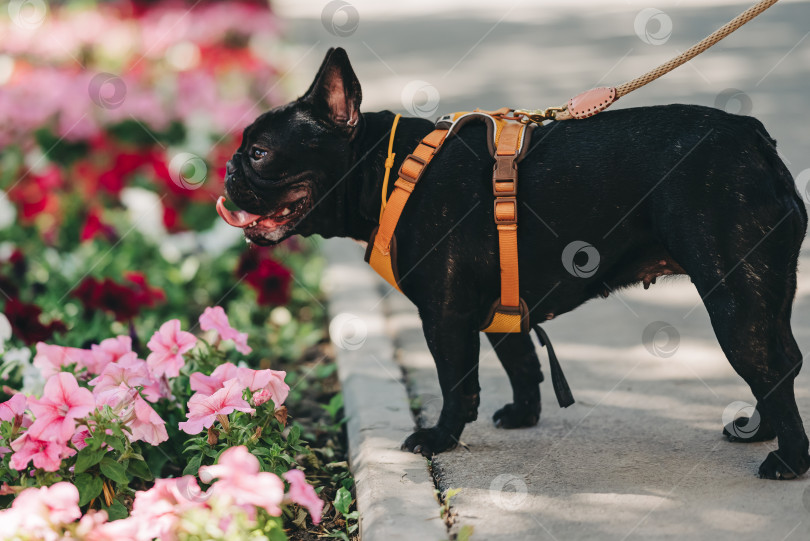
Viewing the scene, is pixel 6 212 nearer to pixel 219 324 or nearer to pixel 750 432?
pixel 219 324

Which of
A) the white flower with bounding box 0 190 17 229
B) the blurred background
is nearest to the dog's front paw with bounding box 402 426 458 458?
the blurred background

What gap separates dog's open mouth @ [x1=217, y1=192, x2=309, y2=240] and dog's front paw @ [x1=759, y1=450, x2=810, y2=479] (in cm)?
188

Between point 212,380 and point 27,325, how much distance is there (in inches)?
53.0

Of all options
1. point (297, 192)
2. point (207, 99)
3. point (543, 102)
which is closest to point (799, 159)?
point (543, 102)

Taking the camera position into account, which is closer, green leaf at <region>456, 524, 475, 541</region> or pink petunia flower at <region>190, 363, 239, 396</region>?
green leaf at <region>456, 524, 475, 541</region>

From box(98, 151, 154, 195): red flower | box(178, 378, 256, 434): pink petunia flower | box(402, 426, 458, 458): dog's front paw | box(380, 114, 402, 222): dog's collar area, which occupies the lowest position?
box(402, 426, 458, 458): dog's front paw

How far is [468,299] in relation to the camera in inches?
132

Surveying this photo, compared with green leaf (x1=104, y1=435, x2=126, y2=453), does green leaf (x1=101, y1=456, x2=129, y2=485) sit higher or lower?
lower

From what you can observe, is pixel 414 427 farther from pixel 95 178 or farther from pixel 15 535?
pixel 95 178

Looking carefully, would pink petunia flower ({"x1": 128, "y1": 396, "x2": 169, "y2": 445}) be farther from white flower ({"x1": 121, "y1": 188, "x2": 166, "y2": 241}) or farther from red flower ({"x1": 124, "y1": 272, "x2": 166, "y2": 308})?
white flower ({"x1": 121, "y1": 188, "x2": 166, "y2": 241})

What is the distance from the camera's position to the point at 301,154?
3449 mm

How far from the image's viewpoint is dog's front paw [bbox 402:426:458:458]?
3.50 metres

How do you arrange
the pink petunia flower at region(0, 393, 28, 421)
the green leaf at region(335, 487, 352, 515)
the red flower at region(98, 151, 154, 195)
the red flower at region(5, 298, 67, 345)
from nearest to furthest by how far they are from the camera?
1. the pink petunia flower at region(0, 393, 28, 421)
2. the green leaf at region(335, 487, 352, 515)
3. the red flower at region(5, 298, 67, 345)
4. the red flower at region(98, 151, 154, 195)

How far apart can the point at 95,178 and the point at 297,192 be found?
3.72m
